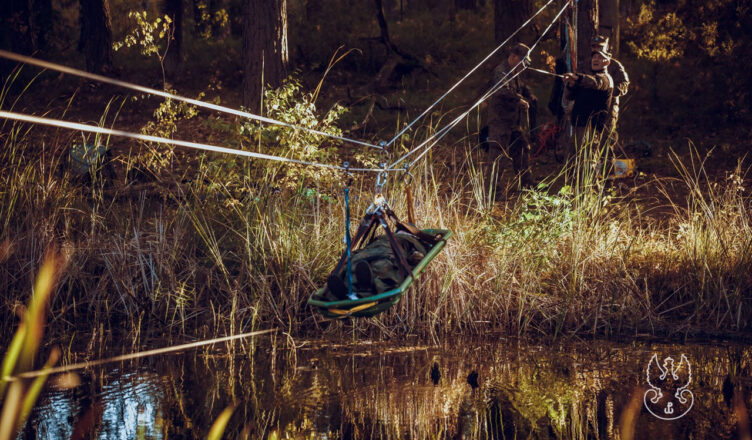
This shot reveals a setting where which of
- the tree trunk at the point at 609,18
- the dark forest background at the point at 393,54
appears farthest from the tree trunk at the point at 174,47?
the tree trunk at the point at 609,18

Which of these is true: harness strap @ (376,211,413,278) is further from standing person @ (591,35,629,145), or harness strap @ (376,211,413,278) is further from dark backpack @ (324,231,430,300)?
standing person @ (591,35,629,145)

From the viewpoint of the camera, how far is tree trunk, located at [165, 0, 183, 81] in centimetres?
1726

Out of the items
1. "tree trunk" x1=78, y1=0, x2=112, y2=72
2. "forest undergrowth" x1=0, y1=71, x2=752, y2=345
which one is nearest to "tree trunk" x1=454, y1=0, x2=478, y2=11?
"tree trunk" x1=78, y1=0, x2=112, y2=72

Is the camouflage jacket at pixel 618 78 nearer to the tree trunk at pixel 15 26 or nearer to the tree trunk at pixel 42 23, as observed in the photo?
the tree trunk at pixel 15 26

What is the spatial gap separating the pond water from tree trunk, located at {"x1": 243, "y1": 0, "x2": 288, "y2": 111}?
195 inches

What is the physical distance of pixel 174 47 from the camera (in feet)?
56.9

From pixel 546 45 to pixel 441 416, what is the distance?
13.2m

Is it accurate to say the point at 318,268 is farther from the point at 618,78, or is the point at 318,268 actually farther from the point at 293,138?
the point at 618,78

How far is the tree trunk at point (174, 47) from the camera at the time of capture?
56.6 feet

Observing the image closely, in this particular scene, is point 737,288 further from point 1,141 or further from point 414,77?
point 414,77

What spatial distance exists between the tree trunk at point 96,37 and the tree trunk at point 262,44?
7.21m

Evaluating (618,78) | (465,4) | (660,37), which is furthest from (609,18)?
(465,4)

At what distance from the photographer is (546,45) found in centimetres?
1712

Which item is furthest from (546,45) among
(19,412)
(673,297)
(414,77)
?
(19,412)
